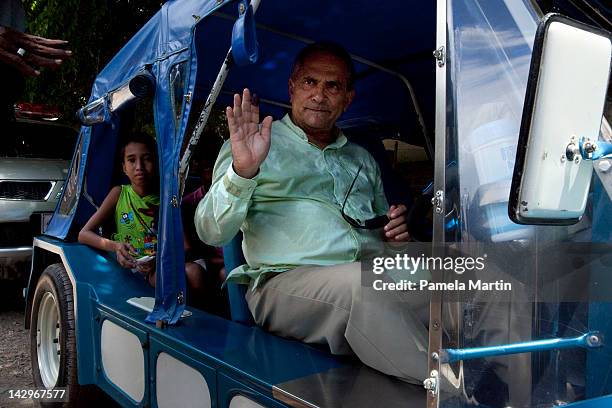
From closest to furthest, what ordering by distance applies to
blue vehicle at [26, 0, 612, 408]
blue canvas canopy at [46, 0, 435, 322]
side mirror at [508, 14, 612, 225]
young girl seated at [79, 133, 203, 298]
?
side mirror at [508, 14, 612, 225], blue vehicle at [26, 0, 612, 408], blue canvas canopy at [46, 0, 435, 322], young girl seated at [79, 133, 203, 298]

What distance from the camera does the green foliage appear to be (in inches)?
269

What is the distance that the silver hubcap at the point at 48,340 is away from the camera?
353 centimetres

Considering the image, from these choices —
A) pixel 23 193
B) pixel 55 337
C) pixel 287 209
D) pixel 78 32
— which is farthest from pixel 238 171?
pixel 78 32

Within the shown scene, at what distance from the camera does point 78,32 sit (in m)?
7.12

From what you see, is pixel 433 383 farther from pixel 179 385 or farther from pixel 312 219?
pixel 179 385

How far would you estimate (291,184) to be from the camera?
7.55 ft

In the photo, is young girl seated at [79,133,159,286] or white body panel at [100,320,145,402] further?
young girl seated at [79,133,159,286]

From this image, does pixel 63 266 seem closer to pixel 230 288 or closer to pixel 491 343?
pixel 230 288

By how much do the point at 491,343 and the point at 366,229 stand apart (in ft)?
3.48

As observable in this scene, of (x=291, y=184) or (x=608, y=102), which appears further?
(x=291, y=184)

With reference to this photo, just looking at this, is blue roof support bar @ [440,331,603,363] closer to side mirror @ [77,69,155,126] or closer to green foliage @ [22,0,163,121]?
side mirror @ [77,69,155,126]

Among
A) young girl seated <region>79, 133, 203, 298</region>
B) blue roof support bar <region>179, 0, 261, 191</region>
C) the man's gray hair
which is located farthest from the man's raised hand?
young girl seated <region>79, 133, 203, 298</region>

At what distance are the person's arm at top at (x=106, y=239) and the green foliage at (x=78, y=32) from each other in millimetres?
4108

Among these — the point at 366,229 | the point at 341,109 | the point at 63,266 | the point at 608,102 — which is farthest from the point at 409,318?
the point at 63,266
